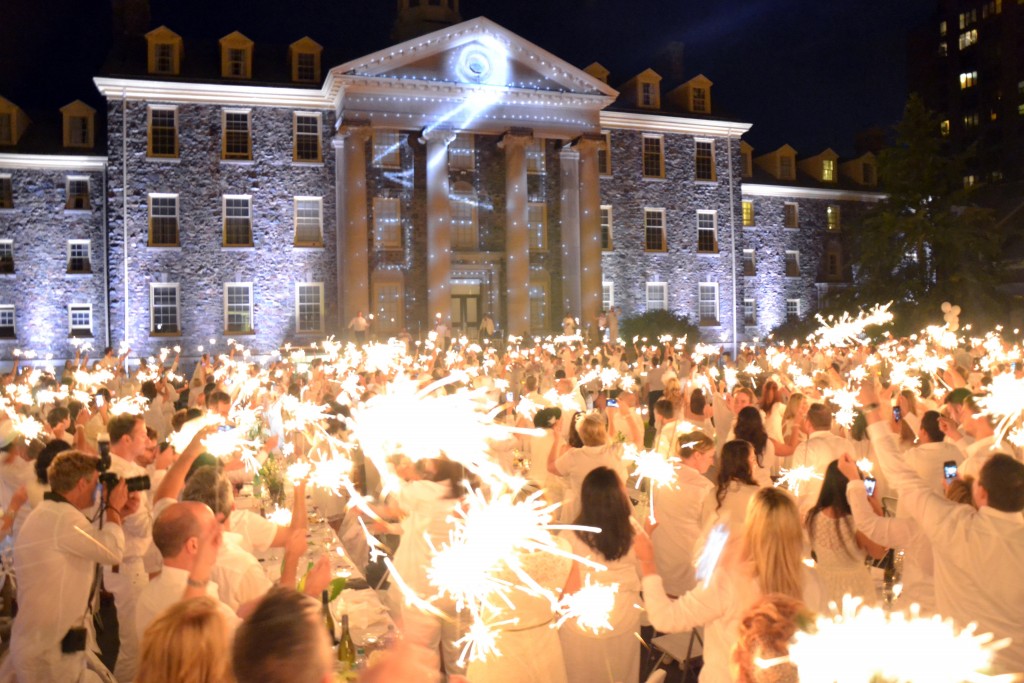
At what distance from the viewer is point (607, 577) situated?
526 centimetres

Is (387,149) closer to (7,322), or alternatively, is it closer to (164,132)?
(164,132)

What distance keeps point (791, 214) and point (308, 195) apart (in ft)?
83.5

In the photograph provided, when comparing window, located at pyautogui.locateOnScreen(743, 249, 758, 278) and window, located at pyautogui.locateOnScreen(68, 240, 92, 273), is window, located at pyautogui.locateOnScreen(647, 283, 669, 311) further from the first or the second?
window, located at pyautogui.locateOnScreen(68, 240, 92, 273)

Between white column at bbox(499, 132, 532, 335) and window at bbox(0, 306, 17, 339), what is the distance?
19220 millimetres

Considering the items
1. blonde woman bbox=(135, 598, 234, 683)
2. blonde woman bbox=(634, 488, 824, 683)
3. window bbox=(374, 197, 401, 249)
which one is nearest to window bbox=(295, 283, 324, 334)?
window bbox=(374, 197, 401, 249)

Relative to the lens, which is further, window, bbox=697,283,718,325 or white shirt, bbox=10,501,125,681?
window, bbox=697,283,718,325

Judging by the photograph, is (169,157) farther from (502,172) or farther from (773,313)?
(773,313)

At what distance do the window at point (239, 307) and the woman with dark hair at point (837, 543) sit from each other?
3075 centimetres

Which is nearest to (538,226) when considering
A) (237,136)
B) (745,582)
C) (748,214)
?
(237,136)

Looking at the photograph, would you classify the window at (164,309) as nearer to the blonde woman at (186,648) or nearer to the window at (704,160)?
the window at (704,160)

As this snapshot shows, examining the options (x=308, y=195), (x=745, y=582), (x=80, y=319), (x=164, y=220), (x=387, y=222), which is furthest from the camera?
(x=387, y=222)

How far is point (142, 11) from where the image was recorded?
36.4 metres

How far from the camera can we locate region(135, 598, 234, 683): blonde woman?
297 centimetres

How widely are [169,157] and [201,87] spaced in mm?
2955
